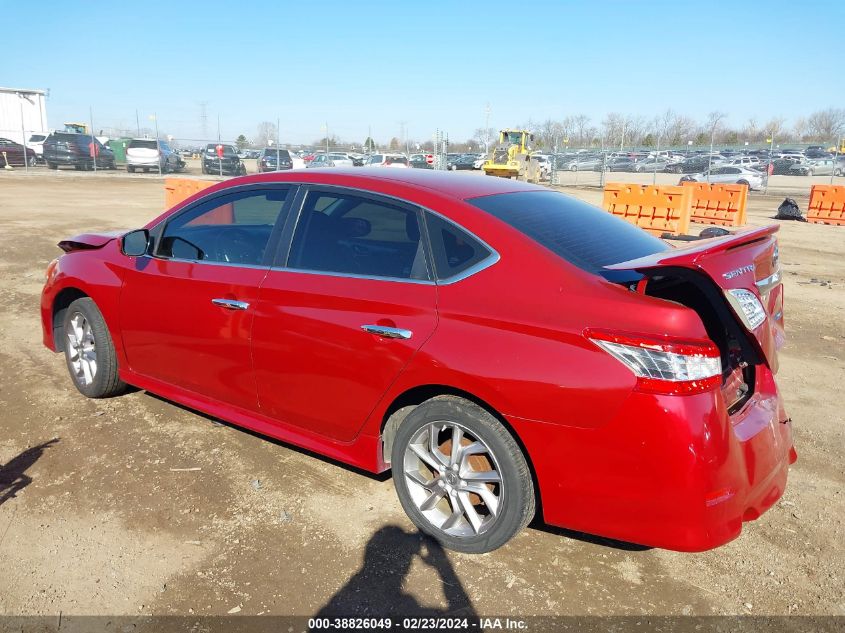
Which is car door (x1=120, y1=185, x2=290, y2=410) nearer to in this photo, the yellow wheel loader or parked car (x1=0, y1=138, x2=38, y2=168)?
the yellow wheel loader

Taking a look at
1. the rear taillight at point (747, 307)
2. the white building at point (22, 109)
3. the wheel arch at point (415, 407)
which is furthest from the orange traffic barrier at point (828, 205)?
the white building at point (22, 109)

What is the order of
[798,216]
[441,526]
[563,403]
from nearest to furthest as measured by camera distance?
[563,403] → [441,526] → [798,216]

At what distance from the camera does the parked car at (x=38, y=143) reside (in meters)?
35.2

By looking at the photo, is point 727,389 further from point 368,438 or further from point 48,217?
point 48,217

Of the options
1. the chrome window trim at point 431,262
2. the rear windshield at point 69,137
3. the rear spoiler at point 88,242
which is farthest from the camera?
the rear windshield at point 69,137

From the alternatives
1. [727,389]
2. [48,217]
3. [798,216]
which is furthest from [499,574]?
[798,216]

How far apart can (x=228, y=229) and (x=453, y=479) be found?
6.71 ft

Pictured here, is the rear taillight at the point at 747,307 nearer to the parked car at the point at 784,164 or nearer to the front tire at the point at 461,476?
the front tire at the point at 461,476

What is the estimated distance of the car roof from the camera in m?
3.29

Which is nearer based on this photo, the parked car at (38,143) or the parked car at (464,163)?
the parked car at (38,143)

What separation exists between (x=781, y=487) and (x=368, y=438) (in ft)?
6.13

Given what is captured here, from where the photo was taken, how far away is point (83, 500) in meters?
3.39

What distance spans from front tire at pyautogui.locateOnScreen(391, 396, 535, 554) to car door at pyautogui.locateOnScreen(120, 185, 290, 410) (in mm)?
1069

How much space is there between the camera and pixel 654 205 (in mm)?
14938
